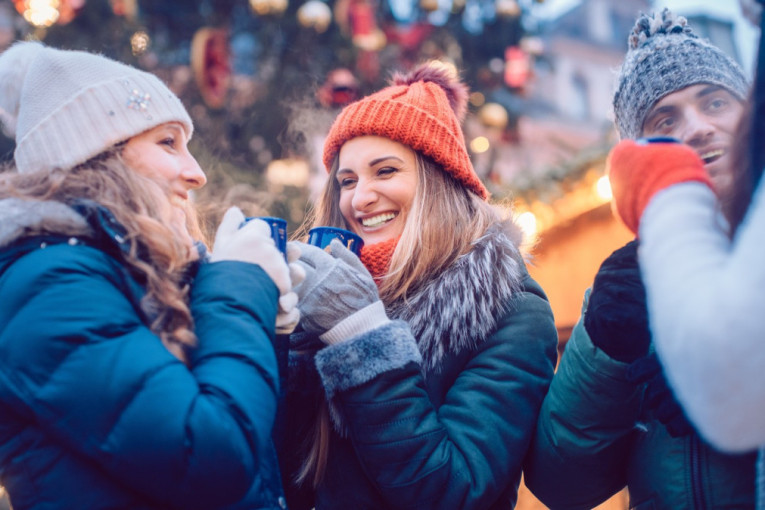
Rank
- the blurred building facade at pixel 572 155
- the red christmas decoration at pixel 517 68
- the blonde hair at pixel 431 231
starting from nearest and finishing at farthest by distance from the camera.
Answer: the blonde hair at pixel 431 231 < the blurred building facade at pixel 572 155 < the red christmas decoration at pixel 517 68

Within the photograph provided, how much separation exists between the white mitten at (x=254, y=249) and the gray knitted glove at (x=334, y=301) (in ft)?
0.77

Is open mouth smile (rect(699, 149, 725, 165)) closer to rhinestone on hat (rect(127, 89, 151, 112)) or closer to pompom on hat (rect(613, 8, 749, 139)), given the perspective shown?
pompom on hat (rect(613, 8, 749, 139))

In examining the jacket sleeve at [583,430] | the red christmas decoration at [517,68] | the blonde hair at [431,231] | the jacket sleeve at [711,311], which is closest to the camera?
the jacket sleeve at [711,311]

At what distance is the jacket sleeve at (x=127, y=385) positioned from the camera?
1.23 m

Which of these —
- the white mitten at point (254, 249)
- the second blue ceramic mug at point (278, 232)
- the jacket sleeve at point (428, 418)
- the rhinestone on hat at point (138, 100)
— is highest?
the rhinestone on hat at point (138, 100)

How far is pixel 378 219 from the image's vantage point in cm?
242

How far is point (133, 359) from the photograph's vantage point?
49.4 inches

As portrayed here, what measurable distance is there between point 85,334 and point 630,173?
107 centimetres

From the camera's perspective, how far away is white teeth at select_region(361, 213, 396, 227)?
2.41 meters

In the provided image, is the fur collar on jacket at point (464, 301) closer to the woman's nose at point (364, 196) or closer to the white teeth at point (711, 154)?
the woman's nose at point (364, 196)

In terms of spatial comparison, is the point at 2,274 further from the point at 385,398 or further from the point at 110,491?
the point at 385,398

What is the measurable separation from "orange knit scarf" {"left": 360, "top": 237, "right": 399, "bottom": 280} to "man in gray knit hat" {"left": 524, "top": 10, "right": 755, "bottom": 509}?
0.71 meters

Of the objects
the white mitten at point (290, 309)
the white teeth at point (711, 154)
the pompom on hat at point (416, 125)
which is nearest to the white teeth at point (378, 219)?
the pompom on hat at point (416, 125)

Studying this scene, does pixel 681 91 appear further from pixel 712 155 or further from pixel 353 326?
pixel 353 326
